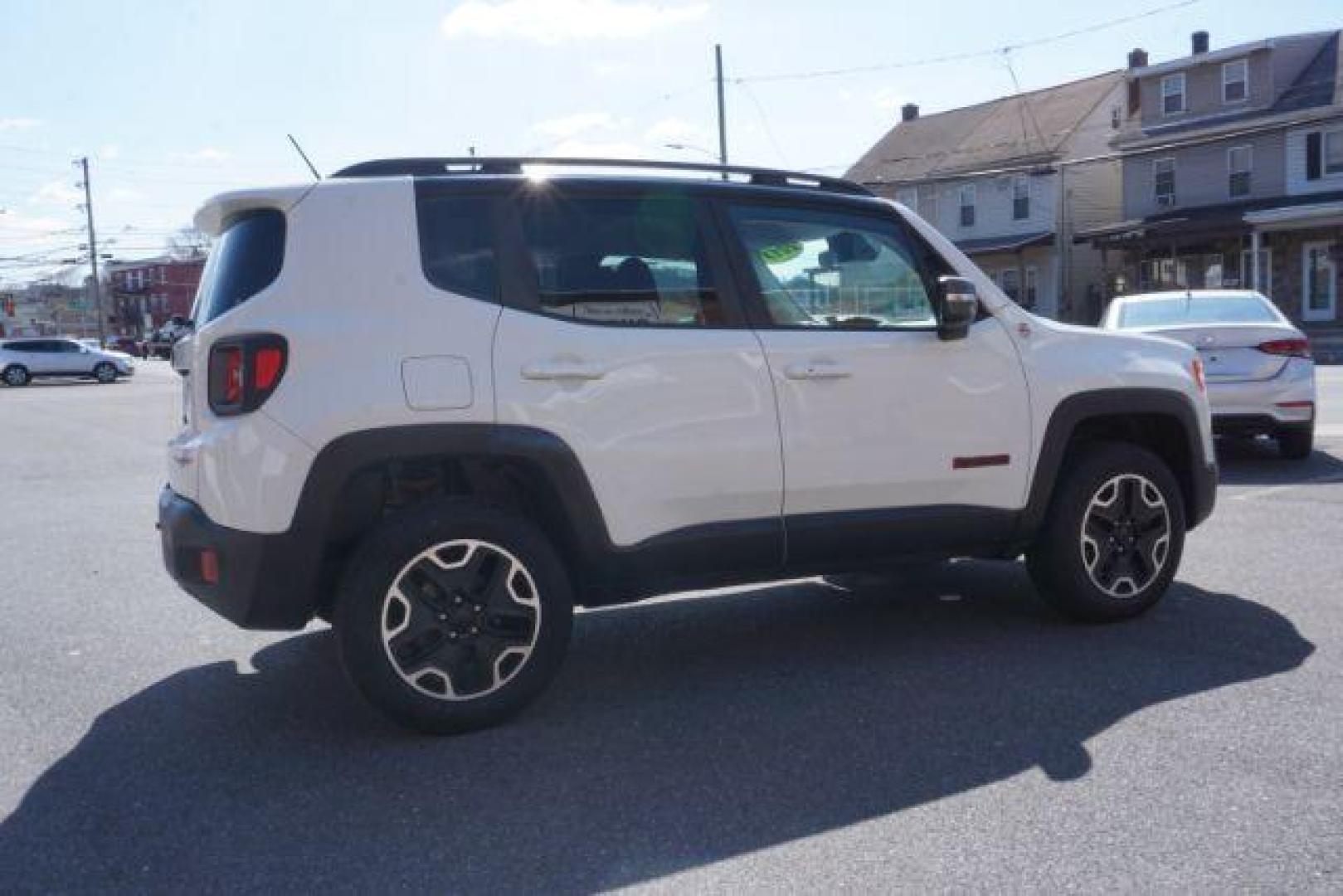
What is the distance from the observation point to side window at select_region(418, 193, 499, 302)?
4.05m

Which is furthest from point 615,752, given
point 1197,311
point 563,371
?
point 1197,311

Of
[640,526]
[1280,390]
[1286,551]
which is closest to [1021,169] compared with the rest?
[1280,390]

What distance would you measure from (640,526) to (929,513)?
4.24ft

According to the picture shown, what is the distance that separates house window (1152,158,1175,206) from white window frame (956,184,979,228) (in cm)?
698

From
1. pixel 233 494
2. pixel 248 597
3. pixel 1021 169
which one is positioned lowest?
pixel 248 597

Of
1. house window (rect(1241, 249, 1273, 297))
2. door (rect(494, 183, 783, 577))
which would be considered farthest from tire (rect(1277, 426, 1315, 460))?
house window (rect(1241, 249, 1273, 297))

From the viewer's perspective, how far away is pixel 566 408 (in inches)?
161

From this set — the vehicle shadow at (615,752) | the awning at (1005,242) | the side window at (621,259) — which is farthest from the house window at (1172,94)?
the side window at (621,259)

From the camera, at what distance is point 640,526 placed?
4.27m

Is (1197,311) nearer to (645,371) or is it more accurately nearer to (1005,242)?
(645,371)

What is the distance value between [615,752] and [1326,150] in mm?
35535

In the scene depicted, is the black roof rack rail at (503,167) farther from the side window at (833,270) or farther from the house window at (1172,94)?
the house window at (1172,94)

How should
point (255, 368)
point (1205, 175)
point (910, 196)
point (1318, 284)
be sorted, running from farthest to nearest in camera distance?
1. point (910, 196)
2. point (1205, 175)
3. point (1318, 284)
4. point (255, 368)

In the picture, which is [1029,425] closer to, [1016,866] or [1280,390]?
[1016,866]
